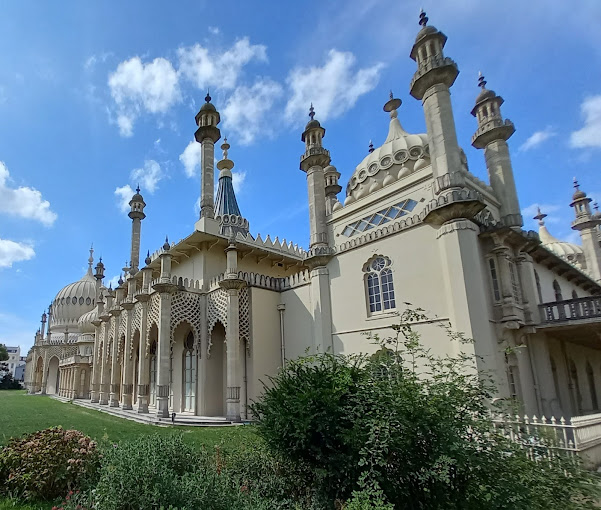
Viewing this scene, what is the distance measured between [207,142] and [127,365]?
1282 cm

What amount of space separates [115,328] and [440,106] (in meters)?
21.4

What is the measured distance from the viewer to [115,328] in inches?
917

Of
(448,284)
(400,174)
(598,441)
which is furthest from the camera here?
(400,174)

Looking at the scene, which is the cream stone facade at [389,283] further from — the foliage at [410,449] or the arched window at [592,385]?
the foliage at [410,449]

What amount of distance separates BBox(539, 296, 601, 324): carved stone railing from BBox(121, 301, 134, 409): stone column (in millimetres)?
19380

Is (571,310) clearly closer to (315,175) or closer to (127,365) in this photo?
(315,175)

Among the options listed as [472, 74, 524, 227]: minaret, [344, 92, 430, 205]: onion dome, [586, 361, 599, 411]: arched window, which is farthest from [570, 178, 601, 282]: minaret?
[344, 92, 430, 205]: onion dome

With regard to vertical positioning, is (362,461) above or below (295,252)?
below

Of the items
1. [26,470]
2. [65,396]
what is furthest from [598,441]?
[65,396]

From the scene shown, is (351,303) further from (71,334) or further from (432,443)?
(71,334)

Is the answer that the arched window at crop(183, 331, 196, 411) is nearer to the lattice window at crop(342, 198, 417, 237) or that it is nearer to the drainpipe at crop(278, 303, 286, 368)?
the drainpipe at crop(278, 303, 286, 368)

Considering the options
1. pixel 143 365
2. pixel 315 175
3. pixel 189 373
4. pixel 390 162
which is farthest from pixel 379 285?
pixel 143 365

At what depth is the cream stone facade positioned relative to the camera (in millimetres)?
12055

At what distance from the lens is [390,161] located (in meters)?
16.1
